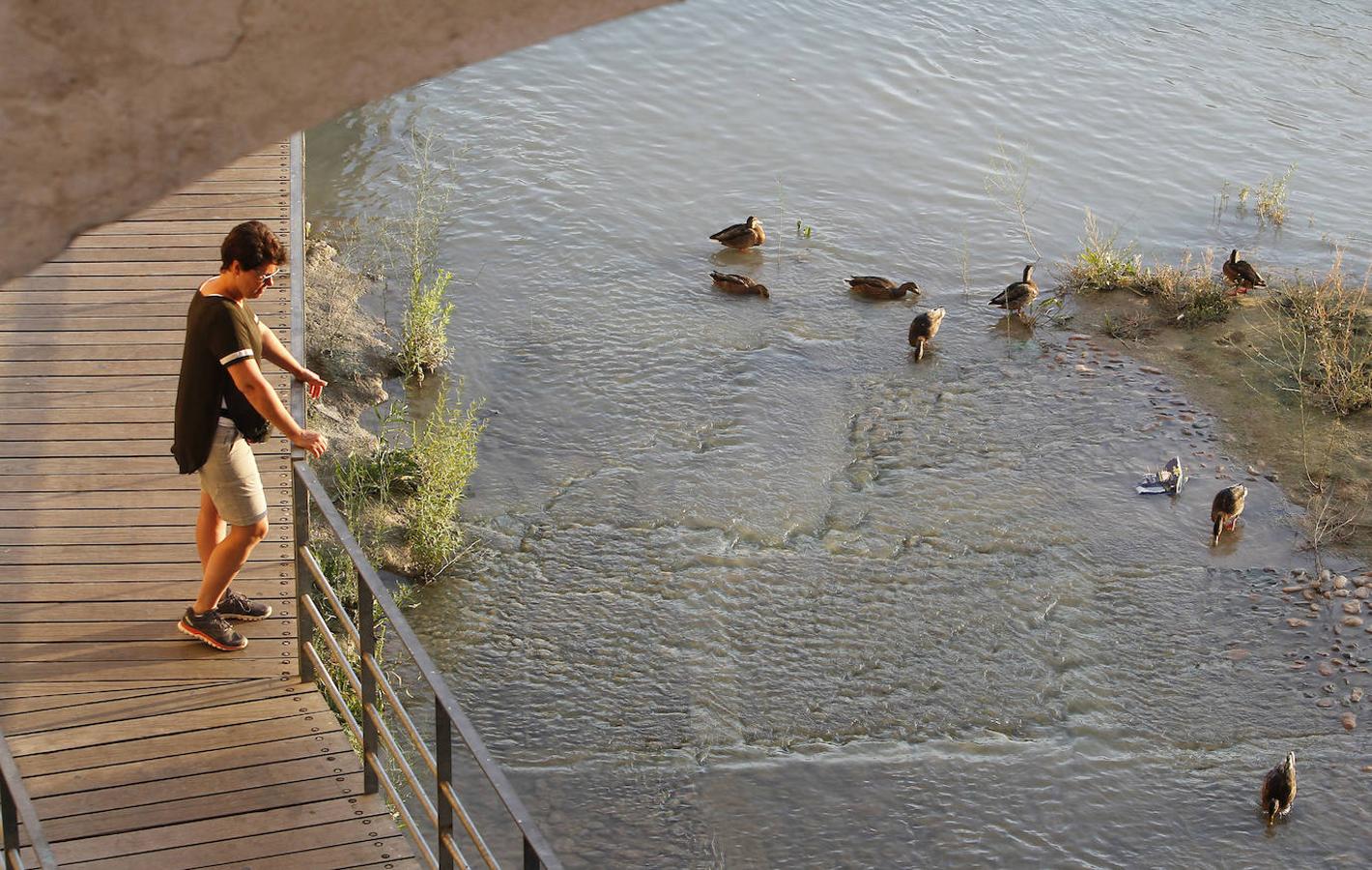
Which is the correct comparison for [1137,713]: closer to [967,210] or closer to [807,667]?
[807,667]

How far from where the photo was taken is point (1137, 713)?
330 inches

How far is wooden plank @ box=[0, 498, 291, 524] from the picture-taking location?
6.32 m

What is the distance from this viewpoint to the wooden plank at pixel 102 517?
20.7ft

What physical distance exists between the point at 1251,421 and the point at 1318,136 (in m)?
6.19

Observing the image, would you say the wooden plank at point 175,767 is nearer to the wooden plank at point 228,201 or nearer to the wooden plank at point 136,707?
the wooden plank at point 136,707

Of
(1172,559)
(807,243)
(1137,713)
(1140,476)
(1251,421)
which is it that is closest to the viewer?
(1137,713)

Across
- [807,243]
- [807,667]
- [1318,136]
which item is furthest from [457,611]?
[1318,136]

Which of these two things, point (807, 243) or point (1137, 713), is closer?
point (1137, 713)

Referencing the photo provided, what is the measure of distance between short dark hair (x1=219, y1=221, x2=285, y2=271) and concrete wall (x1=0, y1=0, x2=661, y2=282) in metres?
2.76

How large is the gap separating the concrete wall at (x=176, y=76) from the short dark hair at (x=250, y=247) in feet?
9.06

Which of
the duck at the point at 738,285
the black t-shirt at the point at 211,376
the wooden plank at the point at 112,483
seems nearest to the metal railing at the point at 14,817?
the black t-shirt at the point at 211,376

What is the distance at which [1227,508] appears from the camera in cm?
968

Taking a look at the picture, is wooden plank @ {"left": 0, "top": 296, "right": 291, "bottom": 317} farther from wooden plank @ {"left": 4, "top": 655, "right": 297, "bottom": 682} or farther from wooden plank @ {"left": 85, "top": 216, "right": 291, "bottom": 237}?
wooden plank @ {"left": 4, "top": 655, "right": 297, "bottom": 682}

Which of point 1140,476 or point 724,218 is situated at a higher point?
point 724,218
